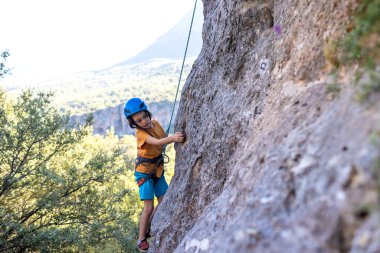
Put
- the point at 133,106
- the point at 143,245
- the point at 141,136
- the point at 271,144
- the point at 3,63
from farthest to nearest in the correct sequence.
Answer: the point at 3,63
the point at 143,245
the point at 141,136
the point at 133,106
the point at 271,144

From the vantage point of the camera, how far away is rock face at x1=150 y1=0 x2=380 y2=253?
2.29 m

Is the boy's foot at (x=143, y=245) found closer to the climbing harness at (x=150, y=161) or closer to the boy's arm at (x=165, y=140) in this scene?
the climbing harness at (x=150, y=161)

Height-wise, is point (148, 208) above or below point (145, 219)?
above

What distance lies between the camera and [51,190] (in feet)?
42.7

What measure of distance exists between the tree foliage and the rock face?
19.5 feet

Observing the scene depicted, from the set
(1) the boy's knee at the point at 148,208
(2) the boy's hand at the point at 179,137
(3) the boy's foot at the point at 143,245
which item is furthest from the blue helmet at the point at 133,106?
(3) the boy's foot at the point at 143,245

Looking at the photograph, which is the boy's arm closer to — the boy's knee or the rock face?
the rock face

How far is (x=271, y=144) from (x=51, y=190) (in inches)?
436

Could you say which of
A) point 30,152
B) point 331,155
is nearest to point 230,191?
point 331,155

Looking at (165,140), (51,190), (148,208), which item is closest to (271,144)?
(165,140)

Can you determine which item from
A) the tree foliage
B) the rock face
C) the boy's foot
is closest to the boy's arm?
the rock face

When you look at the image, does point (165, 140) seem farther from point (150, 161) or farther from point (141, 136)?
point (150, 161)

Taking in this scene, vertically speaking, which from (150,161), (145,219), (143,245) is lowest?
(143,245)

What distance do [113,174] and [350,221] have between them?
12297mm
